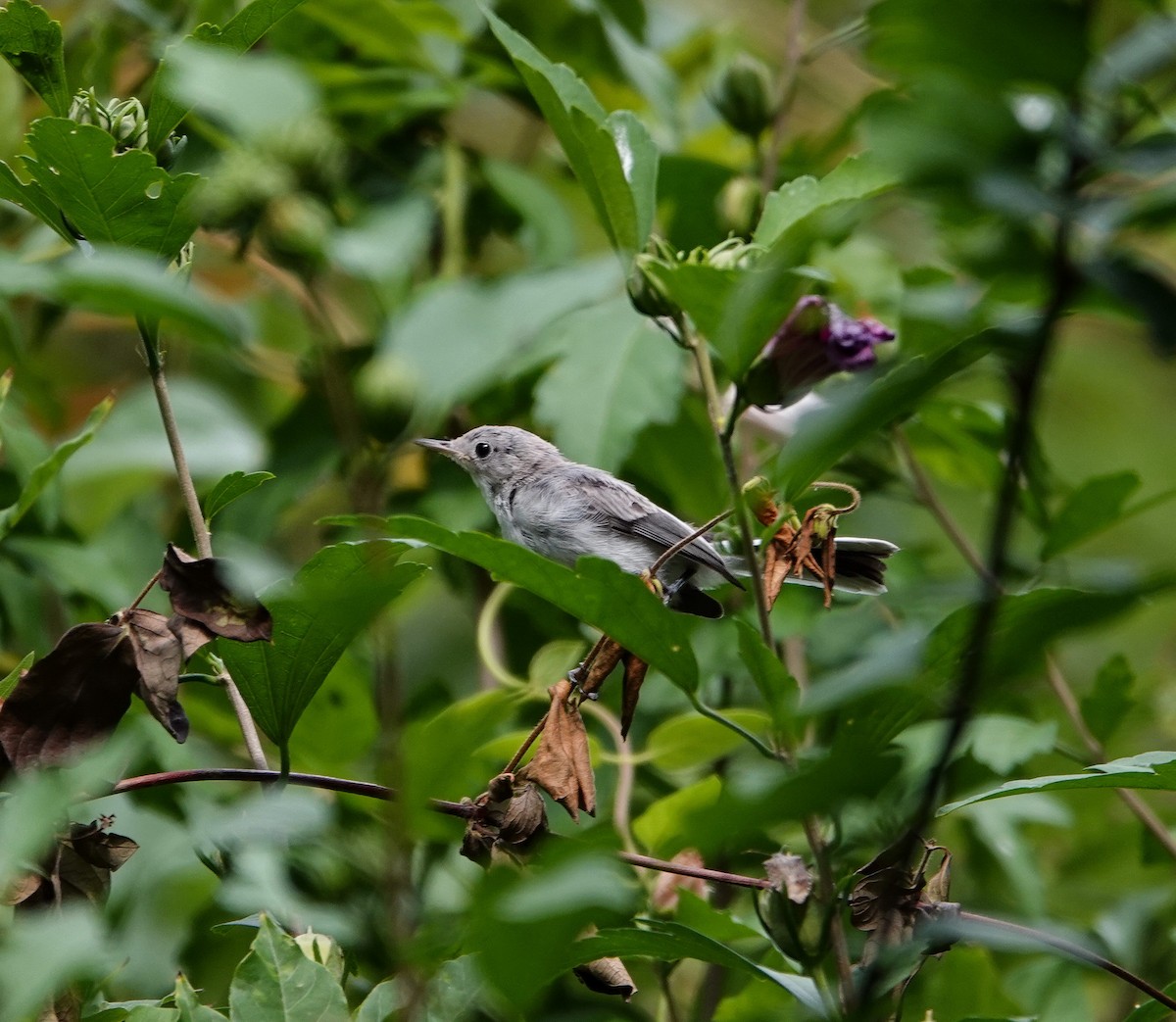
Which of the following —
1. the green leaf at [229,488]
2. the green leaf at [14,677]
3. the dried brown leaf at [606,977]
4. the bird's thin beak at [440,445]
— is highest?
the green leaf at [229,488]

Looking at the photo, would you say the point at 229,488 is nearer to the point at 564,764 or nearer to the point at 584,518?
the point at 564,764

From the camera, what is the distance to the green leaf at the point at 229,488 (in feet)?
3.98

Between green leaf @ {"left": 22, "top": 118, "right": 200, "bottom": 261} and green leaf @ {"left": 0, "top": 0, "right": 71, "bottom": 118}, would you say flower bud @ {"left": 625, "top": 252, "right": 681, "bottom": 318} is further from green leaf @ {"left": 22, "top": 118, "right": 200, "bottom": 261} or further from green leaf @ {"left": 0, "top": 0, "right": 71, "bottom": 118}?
green leaf @ {"left": 0, "top": 0, "right": 71, "bottom": 118}

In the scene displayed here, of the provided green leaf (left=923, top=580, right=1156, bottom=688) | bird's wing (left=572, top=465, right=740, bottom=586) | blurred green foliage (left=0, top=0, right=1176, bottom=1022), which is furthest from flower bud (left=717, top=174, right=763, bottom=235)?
green leaf (left=923, top=580, right=1156, bottom=688)

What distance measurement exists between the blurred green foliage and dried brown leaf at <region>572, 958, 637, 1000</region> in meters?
0.05

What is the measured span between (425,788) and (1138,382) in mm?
3780

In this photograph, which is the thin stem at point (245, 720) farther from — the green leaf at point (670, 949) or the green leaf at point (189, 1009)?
the green leaf at point (670, 949)

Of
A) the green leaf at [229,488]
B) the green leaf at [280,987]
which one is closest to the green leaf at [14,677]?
the green leaf at [229,488]

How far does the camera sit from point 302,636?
120 cm

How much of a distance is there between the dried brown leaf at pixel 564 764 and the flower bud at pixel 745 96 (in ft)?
4.91

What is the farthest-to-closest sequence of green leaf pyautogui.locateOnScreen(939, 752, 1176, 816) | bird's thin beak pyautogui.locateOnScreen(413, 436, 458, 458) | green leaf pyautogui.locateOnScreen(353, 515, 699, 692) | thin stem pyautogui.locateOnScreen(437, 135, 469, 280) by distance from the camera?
thin stem pyautogui.locateOnScreen(437, 135, 469, 280), bird's thin beak pyautogui.locateOnScreen(413, 436, 458, 458), green leaf pyautogui.locateOnScreen(939, 752, 1176, 816), green leaf pyautogui.locateOnScreen(353, 515, 699, 692)

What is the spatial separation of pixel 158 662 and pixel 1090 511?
4.38 feet

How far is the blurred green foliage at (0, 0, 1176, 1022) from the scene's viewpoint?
789 mm

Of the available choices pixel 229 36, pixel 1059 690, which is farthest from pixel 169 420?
pixel 1059 690
